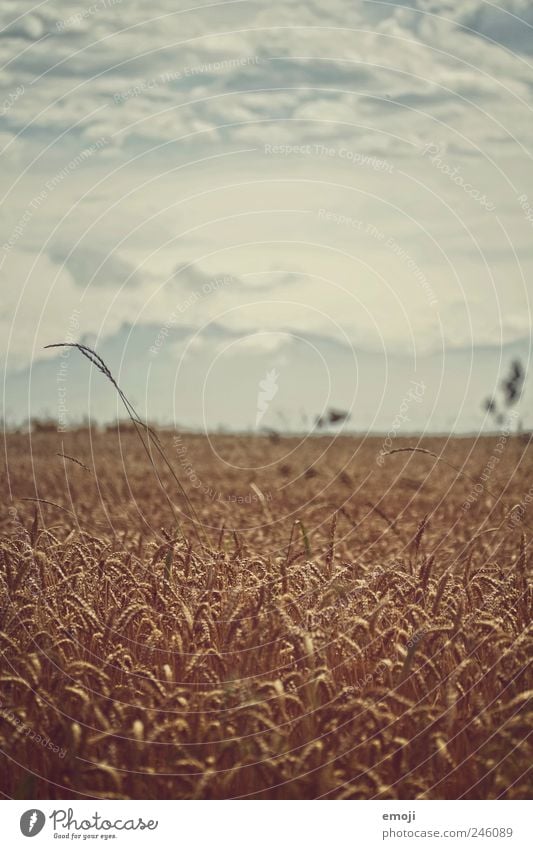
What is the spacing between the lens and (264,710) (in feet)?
12.2

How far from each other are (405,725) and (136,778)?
4.08ft

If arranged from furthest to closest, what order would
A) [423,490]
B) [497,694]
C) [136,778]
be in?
[423,490]
[497,694]
[136,778]

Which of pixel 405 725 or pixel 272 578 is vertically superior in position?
pixel 272 578

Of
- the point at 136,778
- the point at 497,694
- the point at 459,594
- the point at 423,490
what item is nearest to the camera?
the point at 136,778
